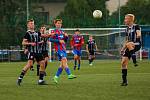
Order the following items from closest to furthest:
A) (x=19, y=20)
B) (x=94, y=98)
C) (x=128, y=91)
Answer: (x=94, y=98)
(x=128, y=91)
(x=19, y=20)

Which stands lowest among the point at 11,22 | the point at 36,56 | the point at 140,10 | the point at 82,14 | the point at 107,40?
the point at 107,40

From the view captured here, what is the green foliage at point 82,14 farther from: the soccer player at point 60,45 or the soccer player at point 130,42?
the soccer player at point 130,42

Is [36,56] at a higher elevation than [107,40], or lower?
higher

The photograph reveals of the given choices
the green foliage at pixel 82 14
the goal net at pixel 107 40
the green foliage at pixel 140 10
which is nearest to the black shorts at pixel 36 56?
the goal net at pixel 107 40

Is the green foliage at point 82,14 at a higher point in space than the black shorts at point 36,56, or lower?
higher

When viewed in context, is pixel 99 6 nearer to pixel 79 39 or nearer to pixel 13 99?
pixel 79 39

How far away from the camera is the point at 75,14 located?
61.3 m

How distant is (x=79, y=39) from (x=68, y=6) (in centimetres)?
3175

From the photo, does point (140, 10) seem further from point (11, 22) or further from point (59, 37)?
point (59, 37)

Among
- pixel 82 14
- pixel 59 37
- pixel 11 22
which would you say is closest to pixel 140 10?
pixel 82 14

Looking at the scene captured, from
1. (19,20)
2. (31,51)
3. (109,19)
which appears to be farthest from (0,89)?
(109,19)

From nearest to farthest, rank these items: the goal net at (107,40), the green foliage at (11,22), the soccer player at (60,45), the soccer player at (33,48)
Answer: the soccer player at (33,48) < the soccer player at (60,45) < the goal net at (107,40) < the green foliage at (11,22)

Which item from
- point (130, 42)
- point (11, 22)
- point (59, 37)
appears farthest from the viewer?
point (11, 22)

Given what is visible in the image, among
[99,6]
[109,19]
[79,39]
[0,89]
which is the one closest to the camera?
[0,89]
